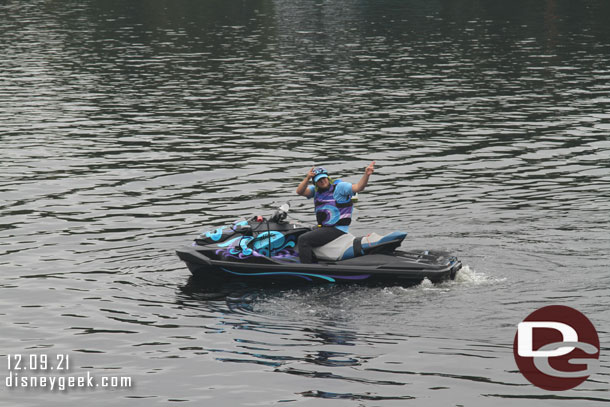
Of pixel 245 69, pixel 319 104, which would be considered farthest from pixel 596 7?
pixel 319 104

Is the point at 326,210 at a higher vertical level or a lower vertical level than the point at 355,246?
higher

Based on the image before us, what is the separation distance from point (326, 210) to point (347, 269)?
144 cm

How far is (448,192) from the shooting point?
2670 cm

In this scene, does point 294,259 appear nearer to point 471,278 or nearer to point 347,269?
point 347,269

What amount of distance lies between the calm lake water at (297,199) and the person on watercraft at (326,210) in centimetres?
118

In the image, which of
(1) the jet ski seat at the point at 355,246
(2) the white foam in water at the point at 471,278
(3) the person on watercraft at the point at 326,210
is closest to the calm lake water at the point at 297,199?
(2) the white foam in water at the point at 471,278

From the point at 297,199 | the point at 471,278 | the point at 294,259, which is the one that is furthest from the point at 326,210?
the point at 297,199

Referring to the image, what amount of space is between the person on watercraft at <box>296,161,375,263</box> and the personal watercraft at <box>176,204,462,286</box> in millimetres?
196

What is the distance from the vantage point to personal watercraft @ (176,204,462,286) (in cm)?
1912

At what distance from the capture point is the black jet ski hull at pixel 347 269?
1900 cm

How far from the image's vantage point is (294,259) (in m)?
20.0

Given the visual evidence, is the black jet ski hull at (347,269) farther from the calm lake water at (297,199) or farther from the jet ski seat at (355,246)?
the calm lake water at (297,199)

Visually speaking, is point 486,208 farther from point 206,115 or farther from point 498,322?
point 206,115

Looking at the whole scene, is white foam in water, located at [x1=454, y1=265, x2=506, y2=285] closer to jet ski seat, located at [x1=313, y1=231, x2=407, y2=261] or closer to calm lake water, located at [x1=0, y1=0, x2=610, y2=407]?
calm lake water, located at [x1=0, y1=0, x2=610, y2=407]
